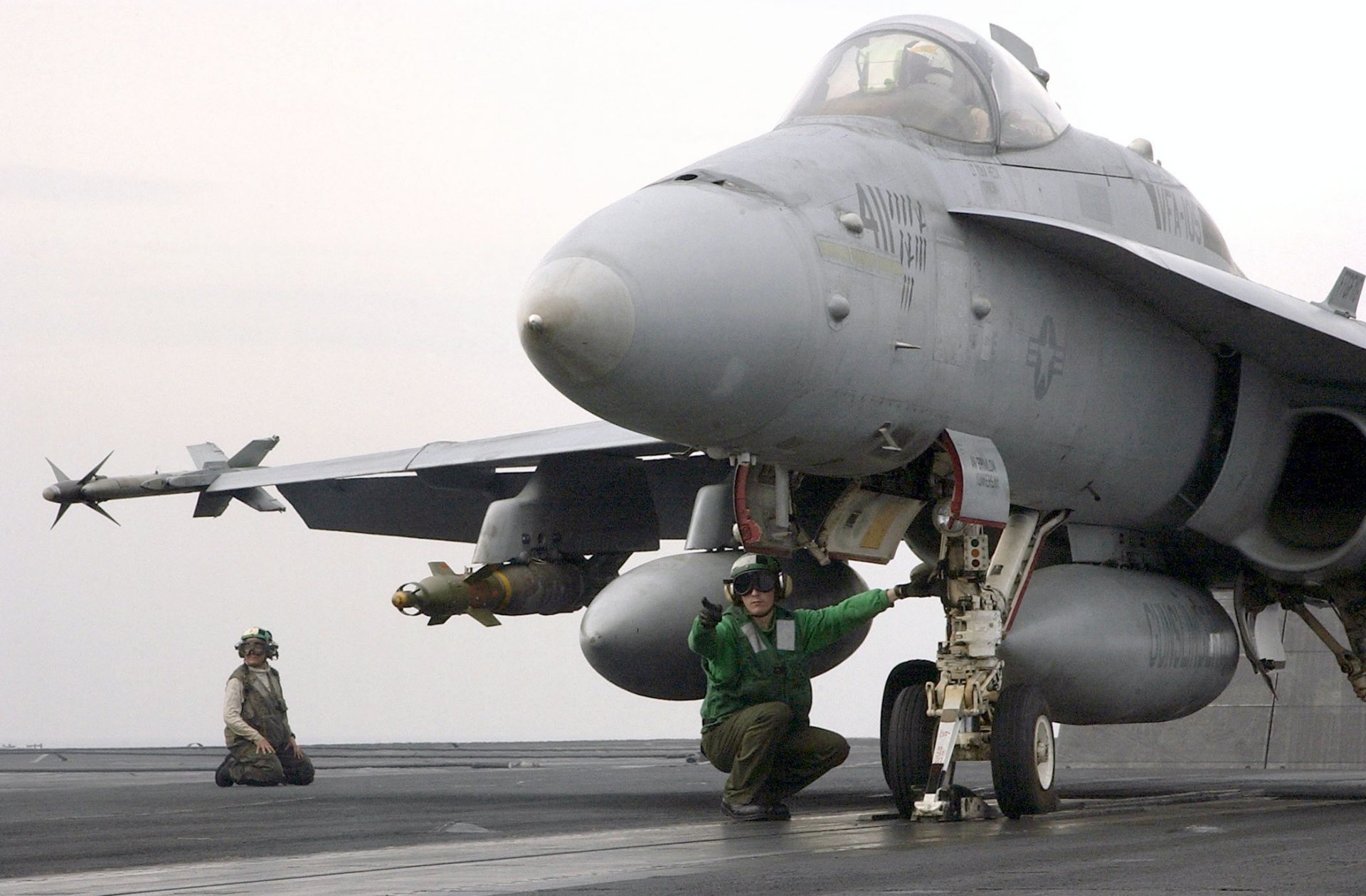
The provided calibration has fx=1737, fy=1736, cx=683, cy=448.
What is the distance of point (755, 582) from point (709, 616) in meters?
0.35

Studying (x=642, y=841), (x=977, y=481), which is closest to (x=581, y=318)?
(x=642, y=841)

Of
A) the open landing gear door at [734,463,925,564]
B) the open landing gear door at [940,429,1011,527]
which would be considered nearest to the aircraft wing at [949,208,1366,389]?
the open landing gear door at [940,429,1011,527]

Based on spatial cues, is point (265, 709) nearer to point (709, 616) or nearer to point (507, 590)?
point (507, 590)

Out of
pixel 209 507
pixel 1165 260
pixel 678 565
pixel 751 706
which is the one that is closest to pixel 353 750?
pixel 209 507

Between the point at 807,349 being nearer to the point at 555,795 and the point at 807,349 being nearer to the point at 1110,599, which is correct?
the point at 1110,599

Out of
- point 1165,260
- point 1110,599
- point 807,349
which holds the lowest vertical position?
point 1110,599

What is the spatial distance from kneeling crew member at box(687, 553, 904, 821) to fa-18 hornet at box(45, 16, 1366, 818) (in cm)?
33

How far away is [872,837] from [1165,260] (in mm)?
3150

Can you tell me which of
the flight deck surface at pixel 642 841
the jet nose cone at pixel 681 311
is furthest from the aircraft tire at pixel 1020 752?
the jet nose cone at pixel 681 311

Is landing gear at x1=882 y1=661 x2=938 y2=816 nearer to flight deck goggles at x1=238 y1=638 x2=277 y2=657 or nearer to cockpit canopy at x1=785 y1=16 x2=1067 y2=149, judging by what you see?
cockpit canopy at x1=785 y1=16 x2=1067 y2=149

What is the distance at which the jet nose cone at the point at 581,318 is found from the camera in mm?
6277

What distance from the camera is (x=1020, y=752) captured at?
7656 millimetres

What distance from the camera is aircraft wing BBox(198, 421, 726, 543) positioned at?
36.8ft

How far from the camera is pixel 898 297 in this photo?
7316 millimetres
